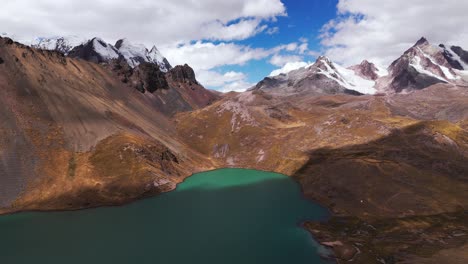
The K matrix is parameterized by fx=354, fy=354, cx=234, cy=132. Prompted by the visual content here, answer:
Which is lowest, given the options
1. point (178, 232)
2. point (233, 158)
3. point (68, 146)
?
point (178, 232)

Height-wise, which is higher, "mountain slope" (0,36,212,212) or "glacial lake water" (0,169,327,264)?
"mountain slope" (0,36,212,212)

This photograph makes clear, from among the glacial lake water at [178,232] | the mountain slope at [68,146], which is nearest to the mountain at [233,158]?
the mountain slope at [68,146]

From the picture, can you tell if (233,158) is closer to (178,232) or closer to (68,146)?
(68,146)

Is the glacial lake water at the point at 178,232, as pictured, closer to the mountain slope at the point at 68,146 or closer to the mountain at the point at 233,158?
the mountain at the point at 233,158

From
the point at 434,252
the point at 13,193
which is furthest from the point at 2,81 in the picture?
the point at 434,252

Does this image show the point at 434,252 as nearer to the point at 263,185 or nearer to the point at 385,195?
the point at 385,195

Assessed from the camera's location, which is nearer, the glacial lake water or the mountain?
the glacial lake water

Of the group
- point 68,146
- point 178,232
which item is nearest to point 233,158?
point 68,146

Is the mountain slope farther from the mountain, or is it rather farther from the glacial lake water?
the glacial lake water

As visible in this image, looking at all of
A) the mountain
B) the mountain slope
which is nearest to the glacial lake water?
the mountain
